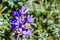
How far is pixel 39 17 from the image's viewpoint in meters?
2.37

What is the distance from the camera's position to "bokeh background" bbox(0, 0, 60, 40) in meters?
2.18

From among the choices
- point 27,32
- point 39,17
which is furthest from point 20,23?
point 39,17

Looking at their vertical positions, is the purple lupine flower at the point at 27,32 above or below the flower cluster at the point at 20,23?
below

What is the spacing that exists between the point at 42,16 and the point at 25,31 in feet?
1.40

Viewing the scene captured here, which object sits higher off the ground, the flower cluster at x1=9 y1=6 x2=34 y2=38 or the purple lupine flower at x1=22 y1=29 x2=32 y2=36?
the flower cluster at x1=9 y1=6 x2=34 y2=38

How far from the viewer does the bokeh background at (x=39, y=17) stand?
7.16 feet

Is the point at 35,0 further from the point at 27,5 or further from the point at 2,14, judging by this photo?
the point at 2,14

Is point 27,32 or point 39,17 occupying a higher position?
point 39,17

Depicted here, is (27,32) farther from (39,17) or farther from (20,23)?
(39,17)

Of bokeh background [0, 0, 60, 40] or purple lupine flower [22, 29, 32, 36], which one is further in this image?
bokeh background [0, 0, 60, 40]

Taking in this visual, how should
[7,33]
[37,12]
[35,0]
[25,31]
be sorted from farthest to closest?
[35,0], [37,12], [7,33], [25,31]

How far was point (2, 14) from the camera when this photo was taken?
2.32 m

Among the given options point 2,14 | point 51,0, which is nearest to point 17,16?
point 2,14

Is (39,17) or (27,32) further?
(39,17)
